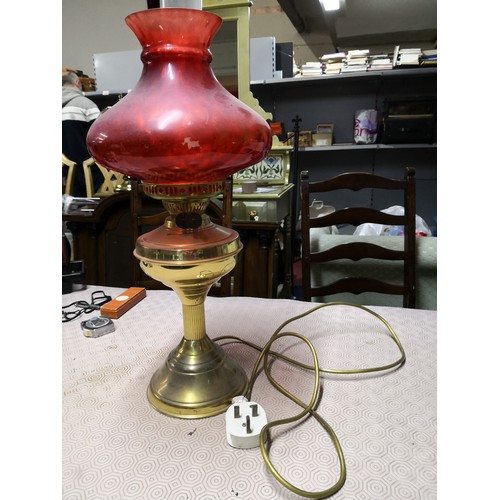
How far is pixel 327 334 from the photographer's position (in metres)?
0.71

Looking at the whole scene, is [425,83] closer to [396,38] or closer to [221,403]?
[396,38]

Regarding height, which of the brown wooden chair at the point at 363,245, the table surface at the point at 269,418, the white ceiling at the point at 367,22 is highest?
the white ceiling at the point at 367,22

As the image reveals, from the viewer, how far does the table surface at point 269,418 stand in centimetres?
39

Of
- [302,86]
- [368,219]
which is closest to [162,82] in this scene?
[368,219]

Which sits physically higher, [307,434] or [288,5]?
[288,5]

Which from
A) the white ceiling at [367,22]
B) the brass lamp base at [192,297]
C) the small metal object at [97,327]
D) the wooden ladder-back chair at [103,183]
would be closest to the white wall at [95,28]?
the white ceiling at [367,22]

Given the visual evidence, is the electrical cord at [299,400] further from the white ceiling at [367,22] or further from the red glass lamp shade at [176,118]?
the white ceiling at [367,22]

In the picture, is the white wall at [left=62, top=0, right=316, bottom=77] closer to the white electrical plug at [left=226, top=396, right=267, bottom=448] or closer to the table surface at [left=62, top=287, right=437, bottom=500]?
the table surface at [left=62, top=287, right=437, bottom=500]

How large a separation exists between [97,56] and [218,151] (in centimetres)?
330

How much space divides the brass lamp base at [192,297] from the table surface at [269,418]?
0.07 feet

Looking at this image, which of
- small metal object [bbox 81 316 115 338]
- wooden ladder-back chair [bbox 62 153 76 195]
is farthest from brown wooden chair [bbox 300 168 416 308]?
wooden ladder-back chair [bbox 62 153 76 195]

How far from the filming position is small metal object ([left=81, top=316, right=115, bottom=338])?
27.9 inches

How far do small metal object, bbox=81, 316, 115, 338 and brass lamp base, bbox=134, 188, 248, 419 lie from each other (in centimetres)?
22

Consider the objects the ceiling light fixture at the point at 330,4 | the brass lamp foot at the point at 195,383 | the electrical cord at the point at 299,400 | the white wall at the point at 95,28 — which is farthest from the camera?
the white wall at the point at 95,28
